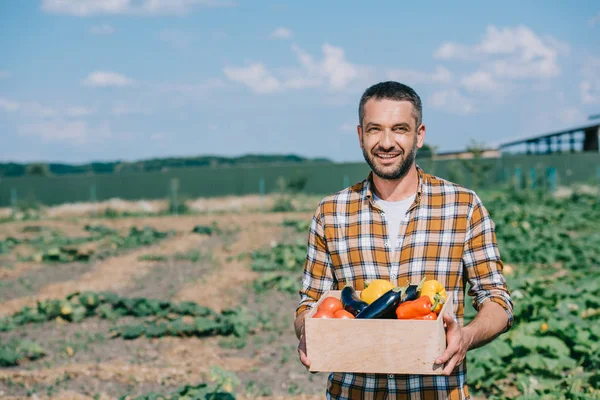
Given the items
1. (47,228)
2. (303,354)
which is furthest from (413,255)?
(47,228)

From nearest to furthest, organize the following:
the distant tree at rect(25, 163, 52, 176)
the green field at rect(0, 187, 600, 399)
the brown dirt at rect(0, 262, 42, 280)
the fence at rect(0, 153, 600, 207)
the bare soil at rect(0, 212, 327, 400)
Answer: the green field at rect(0, 187, 600, 399) < the bare soil at rect(0, 212, 327, 400) < the brown dirt at rect(0, 262, 42, 280) < the fence at rect(0, 153, 600, 207) < the distant tree at rect(25, 163, 52, 176)

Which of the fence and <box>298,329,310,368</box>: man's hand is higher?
the fence

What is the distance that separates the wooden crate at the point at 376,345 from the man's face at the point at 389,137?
1.95 feet

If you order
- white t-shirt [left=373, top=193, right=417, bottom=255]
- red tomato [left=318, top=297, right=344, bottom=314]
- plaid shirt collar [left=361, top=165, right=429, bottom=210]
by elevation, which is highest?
plaid shirt collar [left=361, top=165, right=429, bottom=210]

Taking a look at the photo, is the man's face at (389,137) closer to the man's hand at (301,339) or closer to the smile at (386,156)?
the smile at (386,156)

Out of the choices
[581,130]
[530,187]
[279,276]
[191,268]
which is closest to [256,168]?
[530,187]

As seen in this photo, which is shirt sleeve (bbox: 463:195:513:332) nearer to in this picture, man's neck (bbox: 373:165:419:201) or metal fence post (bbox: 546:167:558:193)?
man's neck (bbox: 373:165:419:201)

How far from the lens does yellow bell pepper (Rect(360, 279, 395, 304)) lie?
8.17 feet

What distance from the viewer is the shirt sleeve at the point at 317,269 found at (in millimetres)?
2795

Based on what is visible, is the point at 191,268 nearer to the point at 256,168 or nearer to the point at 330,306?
the point at 330,306

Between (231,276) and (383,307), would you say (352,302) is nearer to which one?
(383,307)

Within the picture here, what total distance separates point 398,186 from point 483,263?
0.44m

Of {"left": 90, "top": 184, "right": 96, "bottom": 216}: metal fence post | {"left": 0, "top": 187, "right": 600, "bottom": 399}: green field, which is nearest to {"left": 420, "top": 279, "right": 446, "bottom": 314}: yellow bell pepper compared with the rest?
{"left": 0, "top": 187, "right": 600, "bottom": 399}: green field

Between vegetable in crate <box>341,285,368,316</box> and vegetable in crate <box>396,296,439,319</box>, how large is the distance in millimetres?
129
